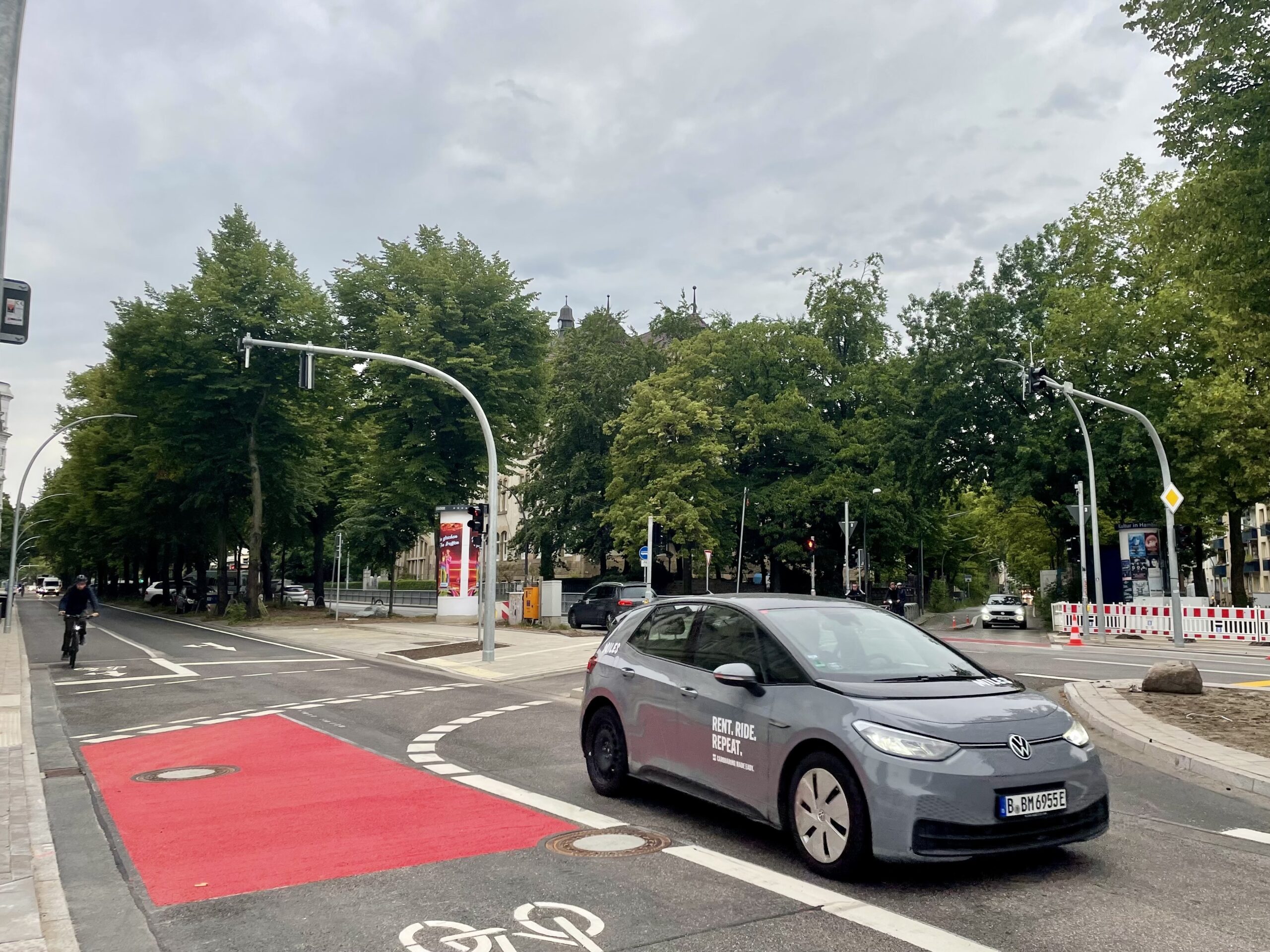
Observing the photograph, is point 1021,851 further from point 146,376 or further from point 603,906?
point 146,376

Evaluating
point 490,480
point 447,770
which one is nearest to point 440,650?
point 490,480

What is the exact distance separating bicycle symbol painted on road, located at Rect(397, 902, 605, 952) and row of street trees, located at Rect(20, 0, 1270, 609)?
88.8 ft

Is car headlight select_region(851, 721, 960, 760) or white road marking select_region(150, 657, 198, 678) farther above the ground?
car headlight select_region(851, 721, 960, 760)

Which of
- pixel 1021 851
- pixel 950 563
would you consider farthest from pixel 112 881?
pixel 950 563

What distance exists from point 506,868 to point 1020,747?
2.76 metres

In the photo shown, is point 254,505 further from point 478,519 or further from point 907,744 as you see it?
point 907,744

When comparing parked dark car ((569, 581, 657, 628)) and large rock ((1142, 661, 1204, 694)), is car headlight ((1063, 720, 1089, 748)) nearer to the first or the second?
large rock ((1142, 661, 1204, 694))

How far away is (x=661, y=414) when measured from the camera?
4931 centimetres

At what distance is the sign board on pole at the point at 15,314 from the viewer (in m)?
7.45

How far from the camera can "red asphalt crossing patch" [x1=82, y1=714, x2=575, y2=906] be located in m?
5.84

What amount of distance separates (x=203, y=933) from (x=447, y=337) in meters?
37.7

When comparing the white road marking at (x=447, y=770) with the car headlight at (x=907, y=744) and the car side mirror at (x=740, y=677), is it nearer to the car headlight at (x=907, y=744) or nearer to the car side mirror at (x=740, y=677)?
the car side mirror at (x=740, y=677)

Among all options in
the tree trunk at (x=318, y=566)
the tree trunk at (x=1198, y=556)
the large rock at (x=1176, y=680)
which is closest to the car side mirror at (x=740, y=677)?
the large rock at (x=1176, y=680)

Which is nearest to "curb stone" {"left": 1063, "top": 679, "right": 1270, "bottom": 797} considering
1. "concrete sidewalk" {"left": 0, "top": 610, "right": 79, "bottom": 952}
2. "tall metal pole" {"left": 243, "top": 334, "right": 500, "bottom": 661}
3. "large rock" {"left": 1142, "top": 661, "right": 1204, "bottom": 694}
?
"large rock" {"left": 1142, "top": 661, "right": 1204, "bottom": 694}
